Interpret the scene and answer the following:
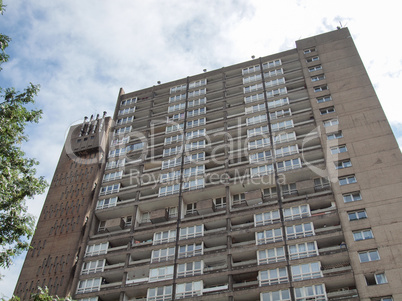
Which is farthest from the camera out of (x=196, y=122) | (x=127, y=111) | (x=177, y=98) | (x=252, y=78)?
(x=127, y=111)

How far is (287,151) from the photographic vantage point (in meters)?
54.4

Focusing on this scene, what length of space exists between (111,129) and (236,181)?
26724mm

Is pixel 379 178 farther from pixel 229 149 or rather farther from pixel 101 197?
pixel 101 197

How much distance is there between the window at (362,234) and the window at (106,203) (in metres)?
31.3

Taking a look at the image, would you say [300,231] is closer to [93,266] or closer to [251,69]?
[93,266]

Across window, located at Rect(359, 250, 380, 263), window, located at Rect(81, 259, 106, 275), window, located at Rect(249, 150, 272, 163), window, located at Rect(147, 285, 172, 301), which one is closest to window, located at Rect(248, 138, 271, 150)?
window, located at Rect(249, 150, 272, 163)

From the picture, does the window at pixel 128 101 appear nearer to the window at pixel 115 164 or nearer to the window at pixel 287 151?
the window at pixel 115 164

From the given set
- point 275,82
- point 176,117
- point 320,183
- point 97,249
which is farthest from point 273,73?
point 97,249

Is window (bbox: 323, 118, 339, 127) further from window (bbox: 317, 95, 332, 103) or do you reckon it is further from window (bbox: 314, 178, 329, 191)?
window (bbox: 314, 178, 329, 191)

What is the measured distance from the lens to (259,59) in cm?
7138

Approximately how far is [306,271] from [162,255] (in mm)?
16385

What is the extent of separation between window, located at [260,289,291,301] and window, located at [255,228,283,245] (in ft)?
20.1

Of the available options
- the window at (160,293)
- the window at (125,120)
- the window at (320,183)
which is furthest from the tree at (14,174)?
the window at (125,120)

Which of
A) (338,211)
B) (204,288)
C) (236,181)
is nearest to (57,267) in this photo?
(204,288)
